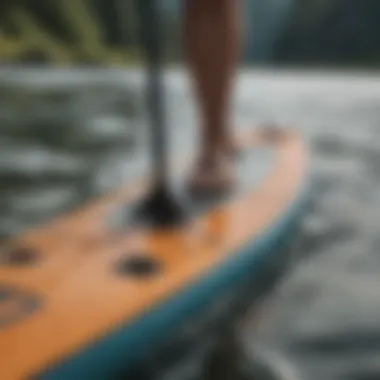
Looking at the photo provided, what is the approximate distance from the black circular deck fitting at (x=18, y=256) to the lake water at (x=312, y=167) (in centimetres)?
27

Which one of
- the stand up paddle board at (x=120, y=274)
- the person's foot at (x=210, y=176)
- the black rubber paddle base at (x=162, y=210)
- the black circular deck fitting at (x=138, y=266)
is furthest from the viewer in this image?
the person's foot at (x=210, y=176)

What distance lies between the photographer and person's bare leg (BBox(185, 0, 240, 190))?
153 cm

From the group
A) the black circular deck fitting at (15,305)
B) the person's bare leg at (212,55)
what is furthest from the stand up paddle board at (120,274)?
the person's bare leg at (212,55)

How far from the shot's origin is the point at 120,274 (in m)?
1.22

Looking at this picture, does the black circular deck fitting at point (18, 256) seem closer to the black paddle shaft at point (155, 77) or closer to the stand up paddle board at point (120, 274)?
the stand up paddle board at point (120, 274)

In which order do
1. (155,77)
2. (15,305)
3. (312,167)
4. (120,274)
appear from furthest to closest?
(312,167) < (155,77) < (120,274) < (15,305)

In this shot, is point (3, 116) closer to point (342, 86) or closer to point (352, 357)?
point (342, 86)

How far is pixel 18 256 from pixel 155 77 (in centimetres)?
28

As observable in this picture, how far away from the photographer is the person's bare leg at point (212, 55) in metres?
1.53

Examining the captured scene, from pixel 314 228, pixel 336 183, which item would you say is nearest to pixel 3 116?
pixel 336 183

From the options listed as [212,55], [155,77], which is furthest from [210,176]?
[155,77]

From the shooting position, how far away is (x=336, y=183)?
2105mm

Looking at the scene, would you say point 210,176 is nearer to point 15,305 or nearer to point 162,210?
point 162,210

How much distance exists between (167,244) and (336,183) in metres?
0.82
